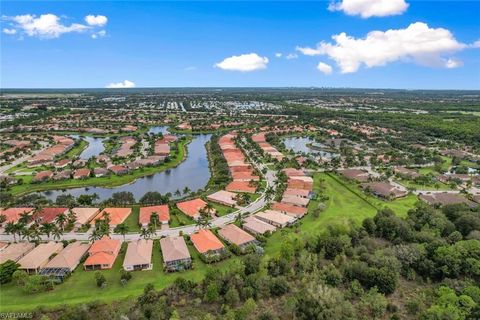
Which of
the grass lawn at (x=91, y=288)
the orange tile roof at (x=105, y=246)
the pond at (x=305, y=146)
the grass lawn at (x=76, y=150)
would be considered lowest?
the grass lawn at (x=91, y=288)

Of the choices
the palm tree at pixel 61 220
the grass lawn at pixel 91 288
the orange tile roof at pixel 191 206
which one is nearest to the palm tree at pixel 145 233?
the grass lawn at pixel 91 288

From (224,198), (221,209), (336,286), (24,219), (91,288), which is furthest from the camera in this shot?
(224,198)

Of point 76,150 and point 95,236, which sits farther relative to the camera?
point 76,150

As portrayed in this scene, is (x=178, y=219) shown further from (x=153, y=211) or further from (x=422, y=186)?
(x=422, y=186)

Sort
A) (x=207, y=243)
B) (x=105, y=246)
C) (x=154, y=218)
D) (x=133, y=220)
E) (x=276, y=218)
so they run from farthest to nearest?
(x=276, y=218) → (x=133, y=220) → (x=154, y=218) → (x=207, y=243) → (x=105, y=246)

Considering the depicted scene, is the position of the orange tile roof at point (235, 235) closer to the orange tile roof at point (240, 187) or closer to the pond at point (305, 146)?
the orange tile roof at point (240, 187)

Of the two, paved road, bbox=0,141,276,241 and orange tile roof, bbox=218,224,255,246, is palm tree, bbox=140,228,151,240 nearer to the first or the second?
paved road, bbox=0,141,276,241

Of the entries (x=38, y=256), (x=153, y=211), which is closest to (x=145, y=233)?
(x=153, y=211)

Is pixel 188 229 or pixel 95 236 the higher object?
pixel 95 236

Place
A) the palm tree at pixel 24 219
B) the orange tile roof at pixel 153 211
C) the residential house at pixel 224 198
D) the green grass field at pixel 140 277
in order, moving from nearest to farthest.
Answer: the green grass field at pixel 140 277 → the palm tree at pixel 24 219 → the orange tile roof at pixel 153 211 → the residential house at pixel 224 198
